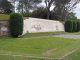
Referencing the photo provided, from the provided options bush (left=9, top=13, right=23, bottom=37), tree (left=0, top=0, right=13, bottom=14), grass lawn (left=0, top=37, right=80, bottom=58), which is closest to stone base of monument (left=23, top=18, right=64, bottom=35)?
bush (left=9, top=13, right=23, bottom=37)

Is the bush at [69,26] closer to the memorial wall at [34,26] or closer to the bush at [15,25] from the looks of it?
the memorial wall at [34,26]

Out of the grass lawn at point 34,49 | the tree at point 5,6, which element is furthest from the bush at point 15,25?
the tree at point 5,6

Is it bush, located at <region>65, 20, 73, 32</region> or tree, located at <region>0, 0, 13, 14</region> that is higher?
tree, located at <region>0, 0, 13, 14</region>

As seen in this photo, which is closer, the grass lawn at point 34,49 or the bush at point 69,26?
the grass lawn at point 34,49

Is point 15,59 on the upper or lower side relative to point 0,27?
lower

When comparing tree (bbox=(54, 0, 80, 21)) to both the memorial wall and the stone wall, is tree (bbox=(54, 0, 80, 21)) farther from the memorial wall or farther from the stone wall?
the stone wall

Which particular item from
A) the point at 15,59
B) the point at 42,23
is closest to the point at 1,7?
the point at 42,23

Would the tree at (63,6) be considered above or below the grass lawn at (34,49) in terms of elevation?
above

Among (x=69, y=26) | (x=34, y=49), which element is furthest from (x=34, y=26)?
(x=69, y=26)

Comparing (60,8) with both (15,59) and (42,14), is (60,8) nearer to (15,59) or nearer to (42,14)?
(42,14)

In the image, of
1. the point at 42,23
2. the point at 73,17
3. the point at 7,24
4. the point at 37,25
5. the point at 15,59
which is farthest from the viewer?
the point at 73,17

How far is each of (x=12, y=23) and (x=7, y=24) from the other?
1.29 meters

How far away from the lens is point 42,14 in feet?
144

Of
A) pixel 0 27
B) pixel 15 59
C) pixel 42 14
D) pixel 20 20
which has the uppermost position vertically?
pixel 42 14
